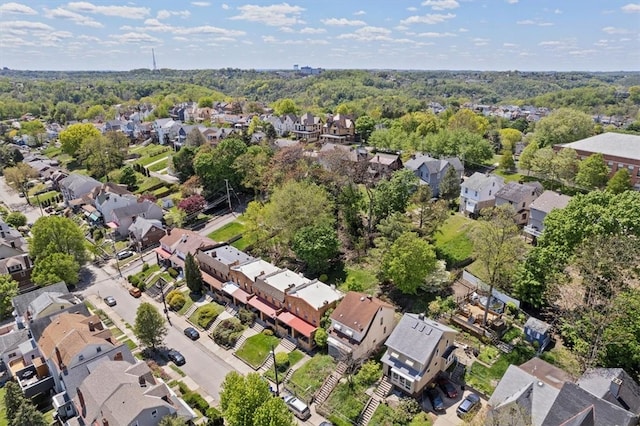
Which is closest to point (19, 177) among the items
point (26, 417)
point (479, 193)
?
point (26, 417)

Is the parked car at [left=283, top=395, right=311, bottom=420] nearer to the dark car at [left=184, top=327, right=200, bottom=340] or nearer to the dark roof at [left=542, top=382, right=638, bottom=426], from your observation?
the dark car at [left=184, top=327, right=200, bottom=340]

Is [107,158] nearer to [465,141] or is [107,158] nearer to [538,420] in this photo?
[465,141]

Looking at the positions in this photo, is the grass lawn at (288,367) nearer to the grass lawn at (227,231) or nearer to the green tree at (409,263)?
the green tree at (409,263)

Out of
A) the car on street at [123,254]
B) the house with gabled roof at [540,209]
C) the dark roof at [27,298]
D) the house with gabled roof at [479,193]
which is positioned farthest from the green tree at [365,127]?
the dark roof at [27,298]

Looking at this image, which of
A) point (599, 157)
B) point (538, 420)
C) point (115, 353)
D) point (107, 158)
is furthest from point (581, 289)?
point (107, 158)

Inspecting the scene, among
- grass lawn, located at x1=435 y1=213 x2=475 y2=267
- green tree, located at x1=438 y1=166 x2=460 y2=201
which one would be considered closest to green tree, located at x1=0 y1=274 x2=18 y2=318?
grass lawn, located at x1=435 y1=213 x2=475 y2=267
